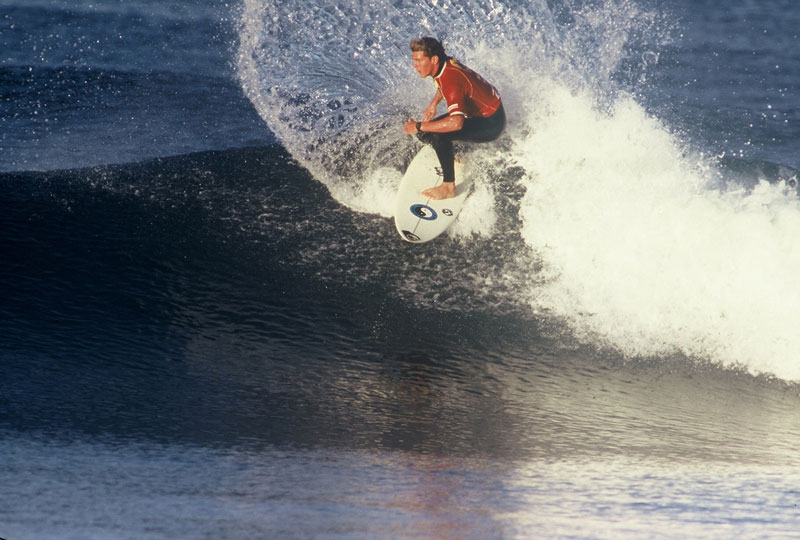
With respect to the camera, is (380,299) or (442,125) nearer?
(380,299)

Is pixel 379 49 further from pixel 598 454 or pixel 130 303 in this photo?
pixel 598 454

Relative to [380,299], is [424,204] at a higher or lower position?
higher

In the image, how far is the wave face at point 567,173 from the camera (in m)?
6.26

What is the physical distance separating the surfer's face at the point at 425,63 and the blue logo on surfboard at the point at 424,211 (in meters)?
1.28

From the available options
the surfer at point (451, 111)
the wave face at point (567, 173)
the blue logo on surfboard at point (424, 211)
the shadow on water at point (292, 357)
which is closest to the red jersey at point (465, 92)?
the surfer at point (451, 111)

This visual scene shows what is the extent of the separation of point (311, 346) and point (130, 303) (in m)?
1.59

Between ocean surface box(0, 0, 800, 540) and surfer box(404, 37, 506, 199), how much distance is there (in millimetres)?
549

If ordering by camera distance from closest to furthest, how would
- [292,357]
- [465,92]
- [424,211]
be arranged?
1. [292,357]
2. [465,92]
3. [424,211]

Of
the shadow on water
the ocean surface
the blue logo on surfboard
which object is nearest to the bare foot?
the blue logo on surfboard

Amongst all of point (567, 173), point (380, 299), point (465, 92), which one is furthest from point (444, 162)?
point (380, 299)

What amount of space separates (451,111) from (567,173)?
1.59 m

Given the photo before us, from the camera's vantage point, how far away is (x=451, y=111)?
660 cm

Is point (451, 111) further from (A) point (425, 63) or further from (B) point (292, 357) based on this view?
(B) point (292, 357)

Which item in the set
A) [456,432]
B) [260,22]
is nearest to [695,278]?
[456,432]
